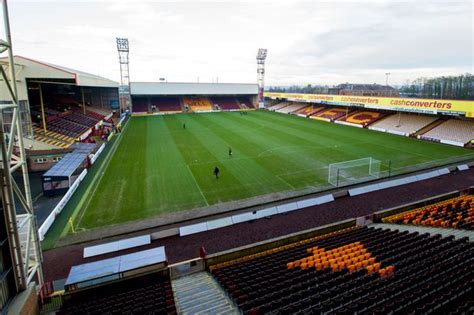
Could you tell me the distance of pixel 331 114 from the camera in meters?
57.2

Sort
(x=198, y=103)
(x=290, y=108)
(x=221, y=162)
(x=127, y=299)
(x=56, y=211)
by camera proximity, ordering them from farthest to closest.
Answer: (x=198, y=103) → (x=290, y=108) → (x=221, y=162) → (x=56, y=211) → (x=127, y=299)

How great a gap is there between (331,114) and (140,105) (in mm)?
43093

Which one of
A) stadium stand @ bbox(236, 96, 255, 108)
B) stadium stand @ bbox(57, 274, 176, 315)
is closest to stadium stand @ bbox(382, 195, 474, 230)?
stadium stand @ bbox(57, 274, 176, 315)

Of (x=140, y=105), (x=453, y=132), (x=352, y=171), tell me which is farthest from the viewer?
(x=140, y=105)

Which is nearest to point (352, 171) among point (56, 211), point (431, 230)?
point (431, 230)

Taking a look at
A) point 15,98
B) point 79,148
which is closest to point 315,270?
point 15,98

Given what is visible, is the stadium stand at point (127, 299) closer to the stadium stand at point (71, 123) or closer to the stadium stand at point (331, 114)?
the stadium stand at point (71, 123)

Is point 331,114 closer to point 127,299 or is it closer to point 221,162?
point 221,162

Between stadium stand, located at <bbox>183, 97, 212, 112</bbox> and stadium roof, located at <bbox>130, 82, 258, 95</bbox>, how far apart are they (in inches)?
108

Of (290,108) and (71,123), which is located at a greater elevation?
(290,108)

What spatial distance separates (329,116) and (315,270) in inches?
1983

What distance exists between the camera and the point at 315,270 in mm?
9953

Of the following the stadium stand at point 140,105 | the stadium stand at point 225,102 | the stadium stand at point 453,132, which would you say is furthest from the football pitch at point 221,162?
the stadium stand at point 225,102

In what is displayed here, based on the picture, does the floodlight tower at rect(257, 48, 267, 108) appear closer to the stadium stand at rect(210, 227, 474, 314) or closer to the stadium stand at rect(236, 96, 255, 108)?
the stadium stand at rect(236, 96, 255, 108)
